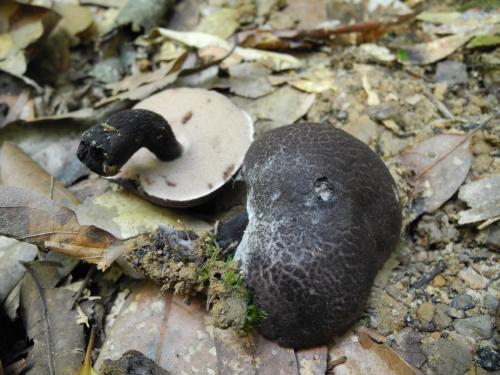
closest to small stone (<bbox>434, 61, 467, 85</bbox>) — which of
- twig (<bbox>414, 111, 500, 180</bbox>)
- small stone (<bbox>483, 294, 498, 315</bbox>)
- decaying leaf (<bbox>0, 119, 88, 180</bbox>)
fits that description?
twig (<bbox>414, 111, 500, 180</bbox>)

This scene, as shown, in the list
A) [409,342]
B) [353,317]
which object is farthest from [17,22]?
[409,342]

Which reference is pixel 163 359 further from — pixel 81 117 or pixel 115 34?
pixel 115 34

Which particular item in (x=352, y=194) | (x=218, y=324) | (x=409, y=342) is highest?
(x=352, y=194)

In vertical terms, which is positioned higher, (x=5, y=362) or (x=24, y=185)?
(x=24, y=185)

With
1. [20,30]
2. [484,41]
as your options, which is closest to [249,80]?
[484,41]

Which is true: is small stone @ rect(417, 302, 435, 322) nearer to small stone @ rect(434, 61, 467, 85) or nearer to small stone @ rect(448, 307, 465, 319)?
small stone @ rect(448, 307, 465, 319)

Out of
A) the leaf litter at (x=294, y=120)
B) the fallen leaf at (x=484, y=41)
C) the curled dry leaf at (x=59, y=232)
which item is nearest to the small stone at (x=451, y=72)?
the leaf litter at (x=294, y=120)

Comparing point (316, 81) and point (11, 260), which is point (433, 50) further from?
point (11, 260)

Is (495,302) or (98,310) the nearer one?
(495,302)

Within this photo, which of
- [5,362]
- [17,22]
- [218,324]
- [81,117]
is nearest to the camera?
[218,324]
